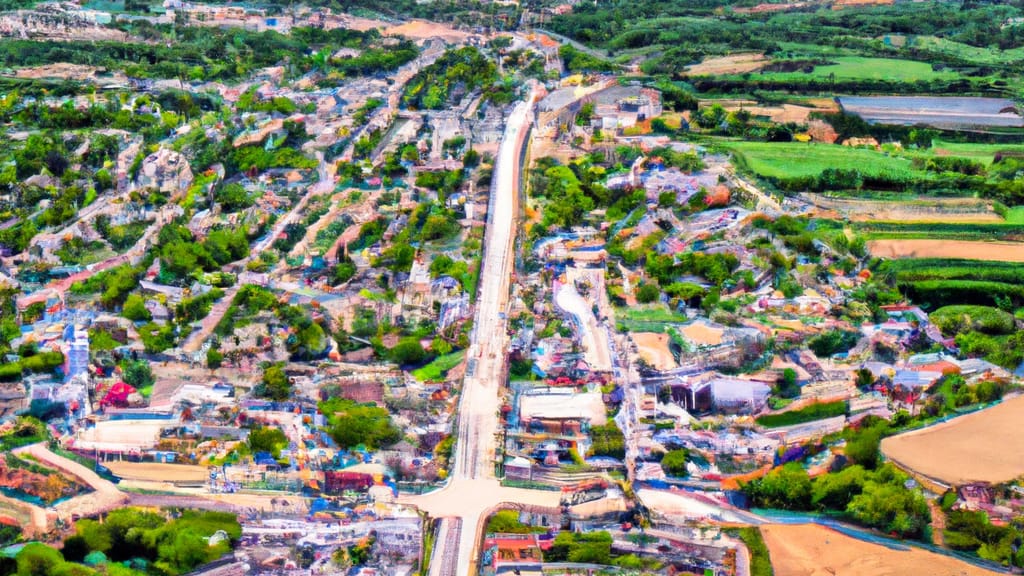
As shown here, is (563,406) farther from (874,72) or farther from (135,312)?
(874,72)

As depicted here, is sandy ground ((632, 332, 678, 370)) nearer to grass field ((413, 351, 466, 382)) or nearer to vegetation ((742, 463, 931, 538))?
grass field ((413, 351, 466, 382))

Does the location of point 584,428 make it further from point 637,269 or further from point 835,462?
point 637,269

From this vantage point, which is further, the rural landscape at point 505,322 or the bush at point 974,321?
the bush at point 974,321

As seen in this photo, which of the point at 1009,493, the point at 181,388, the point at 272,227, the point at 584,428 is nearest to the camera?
the point at 1009,493

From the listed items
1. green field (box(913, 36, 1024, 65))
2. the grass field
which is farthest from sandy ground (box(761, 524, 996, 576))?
green field (box(913, 36, 1024, 65))

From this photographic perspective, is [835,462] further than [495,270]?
No

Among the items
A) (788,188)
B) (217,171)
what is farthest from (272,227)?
(788,188)

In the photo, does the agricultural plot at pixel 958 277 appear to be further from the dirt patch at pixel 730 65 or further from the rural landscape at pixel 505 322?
the dirt patch at pixel 730 65

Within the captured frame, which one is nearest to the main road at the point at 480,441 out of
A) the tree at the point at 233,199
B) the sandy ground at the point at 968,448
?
the sandy ground at the point at 968,448
